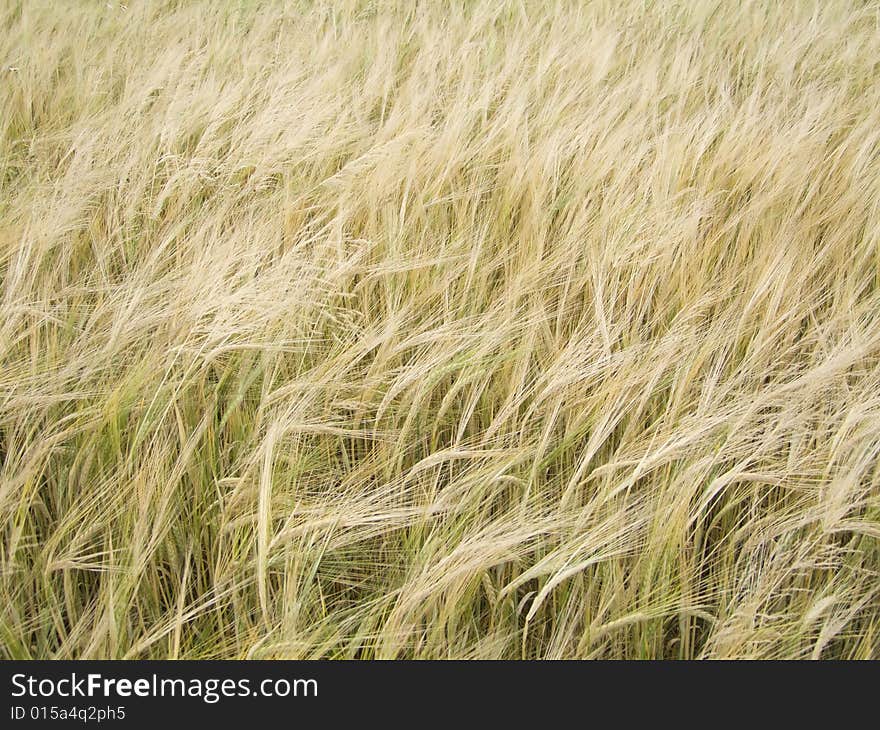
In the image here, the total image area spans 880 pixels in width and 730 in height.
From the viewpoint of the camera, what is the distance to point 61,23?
2.13 meters

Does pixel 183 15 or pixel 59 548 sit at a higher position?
pixel 183 15

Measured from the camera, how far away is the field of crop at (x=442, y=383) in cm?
74

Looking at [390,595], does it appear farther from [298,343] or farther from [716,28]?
[716,28]

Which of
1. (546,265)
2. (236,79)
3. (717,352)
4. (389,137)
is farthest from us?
(236,79)

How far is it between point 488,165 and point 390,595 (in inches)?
35.0

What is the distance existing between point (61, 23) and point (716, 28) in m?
1.92

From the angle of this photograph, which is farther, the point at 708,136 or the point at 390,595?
the point at 708,136

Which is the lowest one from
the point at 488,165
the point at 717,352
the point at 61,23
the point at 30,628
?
the point at 30,628

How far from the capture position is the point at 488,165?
1.36m

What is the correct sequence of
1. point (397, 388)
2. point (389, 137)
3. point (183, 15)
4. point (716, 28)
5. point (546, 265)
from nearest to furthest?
point (397, 388) < point (546, 265) < point (389, 137) < point (716, 28) < point (183, 15)

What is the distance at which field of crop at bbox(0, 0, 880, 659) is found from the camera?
74cm

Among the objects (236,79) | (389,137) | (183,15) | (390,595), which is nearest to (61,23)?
(183,15)

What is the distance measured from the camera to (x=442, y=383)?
3.08 ft

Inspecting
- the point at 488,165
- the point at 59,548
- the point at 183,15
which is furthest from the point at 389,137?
the point at 183,15
